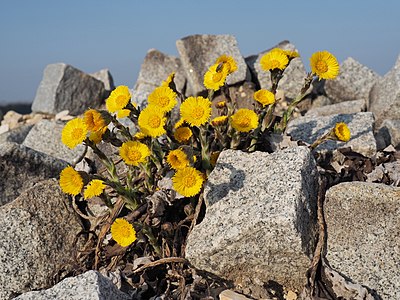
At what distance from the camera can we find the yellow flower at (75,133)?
309 centimetres

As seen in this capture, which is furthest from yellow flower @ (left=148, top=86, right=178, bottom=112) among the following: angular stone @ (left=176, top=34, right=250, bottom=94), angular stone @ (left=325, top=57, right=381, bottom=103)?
angular stone @ (left=325, top=57, right=381, bottom=103)

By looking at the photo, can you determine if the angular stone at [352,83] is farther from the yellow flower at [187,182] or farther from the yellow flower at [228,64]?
the yellow flower at [187,182]

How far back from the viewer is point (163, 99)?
3.22m

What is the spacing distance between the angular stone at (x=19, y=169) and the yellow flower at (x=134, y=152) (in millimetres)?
1602

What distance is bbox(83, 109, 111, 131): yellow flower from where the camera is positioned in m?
3.08

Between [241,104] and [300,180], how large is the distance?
4.55 metres

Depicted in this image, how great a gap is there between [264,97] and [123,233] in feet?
4.05

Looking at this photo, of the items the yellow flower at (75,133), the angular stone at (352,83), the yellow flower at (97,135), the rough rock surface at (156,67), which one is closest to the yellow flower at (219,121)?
the yellow flower at (97,135)

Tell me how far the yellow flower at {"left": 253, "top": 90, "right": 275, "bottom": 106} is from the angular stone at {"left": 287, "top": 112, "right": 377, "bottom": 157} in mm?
773

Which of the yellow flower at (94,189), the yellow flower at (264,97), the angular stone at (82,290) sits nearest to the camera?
the angular stone at (82,290)

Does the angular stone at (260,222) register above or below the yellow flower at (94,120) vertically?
below

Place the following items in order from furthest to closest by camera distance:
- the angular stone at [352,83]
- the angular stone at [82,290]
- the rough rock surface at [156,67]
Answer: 1. the rough rock surface at [156,67]
2. the angular stone at [352,83]
3. the angular stone at [82,290]

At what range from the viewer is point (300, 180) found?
2998 millimetres

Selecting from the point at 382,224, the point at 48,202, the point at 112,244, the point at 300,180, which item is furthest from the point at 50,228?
the point at 382,224
